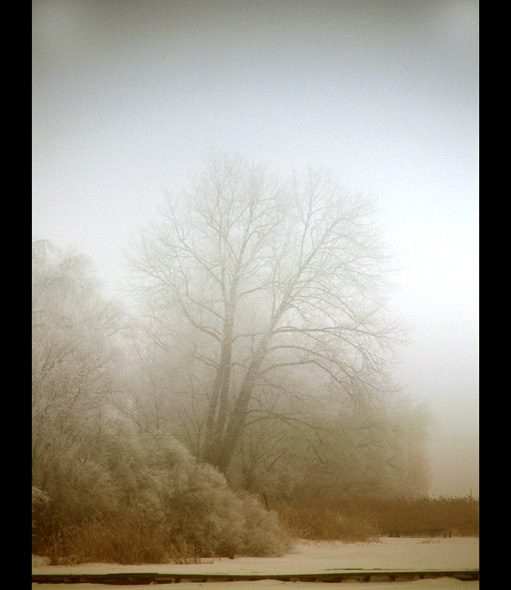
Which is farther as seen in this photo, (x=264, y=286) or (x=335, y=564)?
(x=264, y=286)

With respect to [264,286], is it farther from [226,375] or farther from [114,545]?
[114,545]

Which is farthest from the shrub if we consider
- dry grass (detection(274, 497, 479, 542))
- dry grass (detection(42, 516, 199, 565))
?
dry grass (detection(274, 497, 479, 542))

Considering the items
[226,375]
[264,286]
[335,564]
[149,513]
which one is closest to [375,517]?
[335,564]

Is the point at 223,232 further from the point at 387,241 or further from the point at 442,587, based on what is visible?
the point at 442,587

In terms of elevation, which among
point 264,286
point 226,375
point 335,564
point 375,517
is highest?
point 264,286

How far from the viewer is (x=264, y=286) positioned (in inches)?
151

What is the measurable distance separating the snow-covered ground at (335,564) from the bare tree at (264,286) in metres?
0.58

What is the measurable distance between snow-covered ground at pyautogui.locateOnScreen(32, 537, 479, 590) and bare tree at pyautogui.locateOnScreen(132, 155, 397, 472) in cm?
58

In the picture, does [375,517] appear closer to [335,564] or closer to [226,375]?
[335,564]

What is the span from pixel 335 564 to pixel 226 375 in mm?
1213

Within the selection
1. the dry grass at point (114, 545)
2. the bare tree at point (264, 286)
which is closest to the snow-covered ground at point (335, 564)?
the dry grass at point (114, 545)

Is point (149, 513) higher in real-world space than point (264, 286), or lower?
lower
